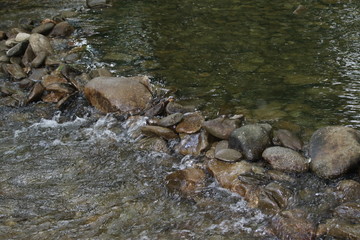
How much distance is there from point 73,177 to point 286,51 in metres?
3.47

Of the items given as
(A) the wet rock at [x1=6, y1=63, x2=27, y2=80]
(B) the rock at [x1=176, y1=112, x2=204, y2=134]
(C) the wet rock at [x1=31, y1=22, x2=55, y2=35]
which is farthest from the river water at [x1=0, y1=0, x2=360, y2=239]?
(A) the wet rock at [x1=6, y1=63, x2=27, y2=80]

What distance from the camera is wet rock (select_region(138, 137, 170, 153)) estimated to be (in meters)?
4.61

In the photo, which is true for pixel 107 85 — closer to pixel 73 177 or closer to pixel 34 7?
pixel 73 177

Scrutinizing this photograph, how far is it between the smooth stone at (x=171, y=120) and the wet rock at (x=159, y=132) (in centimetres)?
8

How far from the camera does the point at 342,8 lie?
7801 mm

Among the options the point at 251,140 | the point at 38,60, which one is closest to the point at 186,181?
the point at 251,140

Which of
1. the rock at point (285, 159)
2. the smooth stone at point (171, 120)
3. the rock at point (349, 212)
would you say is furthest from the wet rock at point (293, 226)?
the smooth stone at point (171, 120)

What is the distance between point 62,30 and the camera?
24.9 ft

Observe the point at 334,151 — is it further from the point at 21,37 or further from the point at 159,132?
the point at 21,37

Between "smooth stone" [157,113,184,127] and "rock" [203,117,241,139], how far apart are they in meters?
0.34

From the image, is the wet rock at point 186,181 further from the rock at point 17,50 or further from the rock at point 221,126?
the rock at point 17,50

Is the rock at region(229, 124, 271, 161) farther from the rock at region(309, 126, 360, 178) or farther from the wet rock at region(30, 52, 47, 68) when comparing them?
the wet rock at region(30, 52, 47, 68)

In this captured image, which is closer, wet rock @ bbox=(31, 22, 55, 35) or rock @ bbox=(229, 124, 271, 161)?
rock @ bbox=(229, 124, 271, 161)

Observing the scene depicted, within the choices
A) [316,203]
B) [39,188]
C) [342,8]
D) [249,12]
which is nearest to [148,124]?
[39,188]
